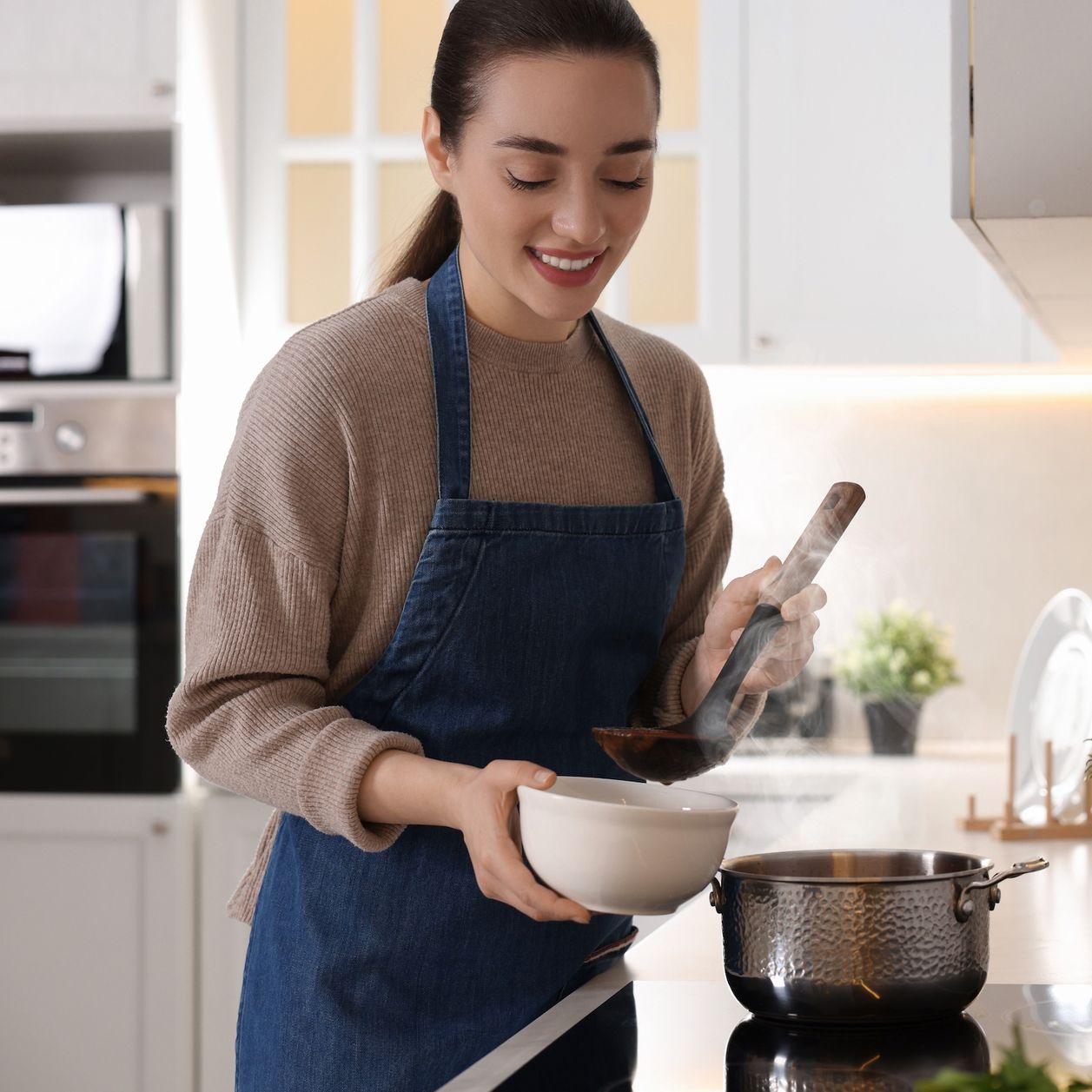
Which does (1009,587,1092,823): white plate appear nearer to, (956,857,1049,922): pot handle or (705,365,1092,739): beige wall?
(705,365,1092,739): beige wall

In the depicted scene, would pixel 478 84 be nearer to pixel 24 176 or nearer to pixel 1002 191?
pixel 1002 191

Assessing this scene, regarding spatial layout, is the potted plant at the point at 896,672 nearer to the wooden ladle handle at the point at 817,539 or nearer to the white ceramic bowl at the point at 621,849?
the wooden ladle handle at the point at 817,539

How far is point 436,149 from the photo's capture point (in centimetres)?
113

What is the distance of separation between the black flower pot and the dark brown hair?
1.83 metres

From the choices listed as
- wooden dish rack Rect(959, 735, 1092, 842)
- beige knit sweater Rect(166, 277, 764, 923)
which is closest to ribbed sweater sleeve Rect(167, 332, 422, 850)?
beige knit sweater Rect(166, 277, 764, 923)

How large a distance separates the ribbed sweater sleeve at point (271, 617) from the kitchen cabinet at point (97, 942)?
135cm

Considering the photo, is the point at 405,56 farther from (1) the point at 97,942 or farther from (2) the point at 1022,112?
(2) the point at 1022,112

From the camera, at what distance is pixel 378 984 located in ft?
3.48

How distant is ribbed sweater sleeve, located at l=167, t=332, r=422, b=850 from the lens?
39.1 inches

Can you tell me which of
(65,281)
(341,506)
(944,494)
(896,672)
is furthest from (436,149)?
(944,494)

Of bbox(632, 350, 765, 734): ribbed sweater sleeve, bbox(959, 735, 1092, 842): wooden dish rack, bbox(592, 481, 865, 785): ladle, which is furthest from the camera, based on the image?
bbox(959, 735, 1092, 842): wooden dish rack

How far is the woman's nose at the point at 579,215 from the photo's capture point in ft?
3.34

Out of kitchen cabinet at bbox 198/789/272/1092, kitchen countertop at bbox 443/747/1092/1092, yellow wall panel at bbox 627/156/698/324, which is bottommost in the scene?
kitchen cabinet at bbox 198/789/272/1092

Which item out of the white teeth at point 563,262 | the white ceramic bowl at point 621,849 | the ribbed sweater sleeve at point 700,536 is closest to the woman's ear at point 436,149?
the white teeth at point 563,262
